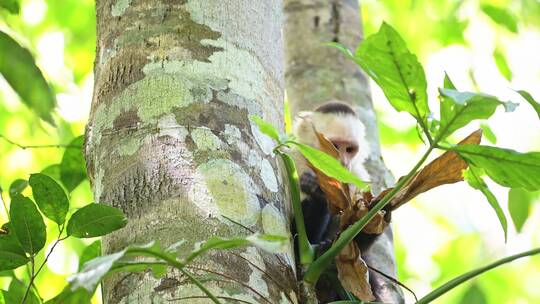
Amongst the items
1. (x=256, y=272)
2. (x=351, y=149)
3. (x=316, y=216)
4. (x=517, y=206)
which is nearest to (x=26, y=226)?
(x=256, y=272)

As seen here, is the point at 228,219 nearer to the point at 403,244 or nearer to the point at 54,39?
the point at 54,39

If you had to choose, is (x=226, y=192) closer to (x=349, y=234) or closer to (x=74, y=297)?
(x=349, y=234)

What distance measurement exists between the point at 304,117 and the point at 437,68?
2318 millimetres

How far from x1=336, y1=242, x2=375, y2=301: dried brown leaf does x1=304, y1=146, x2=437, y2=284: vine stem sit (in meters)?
0.11

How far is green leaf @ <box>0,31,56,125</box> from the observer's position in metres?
1.34

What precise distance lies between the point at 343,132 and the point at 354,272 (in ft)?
4.20

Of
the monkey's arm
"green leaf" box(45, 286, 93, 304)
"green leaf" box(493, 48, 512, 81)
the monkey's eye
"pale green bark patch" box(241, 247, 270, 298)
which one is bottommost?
"green leaf" box(45, 286, 93, 304)

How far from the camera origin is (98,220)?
3.96ft

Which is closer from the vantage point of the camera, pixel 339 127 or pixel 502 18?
pixel 339 127

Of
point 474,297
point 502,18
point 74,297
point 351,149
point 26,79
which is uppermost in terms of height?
point 502,18

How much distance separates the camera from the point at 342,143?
279cm

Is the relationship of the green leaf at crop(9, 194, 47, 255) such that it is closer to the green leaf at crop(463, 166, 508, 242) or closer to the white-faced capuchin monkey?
the green leaf at crop(463, 166, 508, 242)

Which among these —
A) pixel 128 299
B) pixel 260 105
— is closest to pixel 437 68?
pixel 260 105

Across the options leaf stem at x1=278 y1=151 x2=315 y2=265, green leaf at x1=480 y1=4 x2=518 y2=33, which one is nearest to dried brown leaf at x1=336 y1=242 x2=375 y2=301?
leaf stem at x1=278 y1=151 x2=315 y2=265
